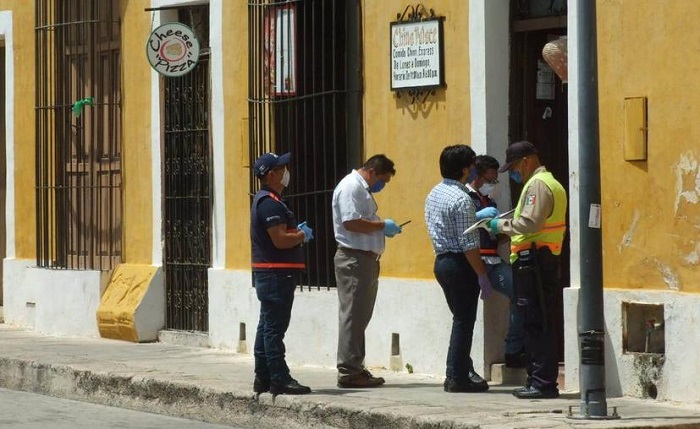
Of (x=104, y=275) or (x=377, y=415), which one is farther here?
(x=104, y=275)

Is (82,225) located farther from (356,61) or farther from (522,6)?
(522,6)

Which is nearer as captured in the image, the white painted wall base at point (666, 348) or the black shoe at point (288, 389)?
the white painted wall base at point (666, 348)

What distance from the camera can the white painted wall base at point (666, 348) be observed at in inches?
406

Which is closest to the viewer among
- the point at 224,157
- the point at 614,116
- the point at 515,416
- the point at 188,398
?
the point at 515,416

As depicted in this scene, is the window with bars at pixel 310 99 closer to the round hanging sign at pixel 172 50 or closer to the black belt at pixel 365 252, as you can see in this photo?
the round hanging sign at pixel 172 50

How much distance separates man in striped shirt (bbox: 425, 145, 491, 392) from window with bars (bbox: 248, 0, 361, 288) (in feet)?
7.27

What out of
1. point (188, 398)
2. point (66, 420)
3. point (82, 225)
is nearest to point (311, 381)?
point (188, 398)

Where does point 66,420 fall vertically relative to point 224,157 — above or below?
below

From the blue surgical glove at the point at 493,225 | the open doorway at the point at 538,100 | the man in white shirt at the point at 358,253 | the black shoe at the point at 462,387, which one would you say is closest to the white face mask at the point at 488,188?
the open doorway at the point at 538,100

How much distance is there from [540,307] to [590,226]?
1.27 meters

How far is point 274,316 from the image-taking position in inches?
430

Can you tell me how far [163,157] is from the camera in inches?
622

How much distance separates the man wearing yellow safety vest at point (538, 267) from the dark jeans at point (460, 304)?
0.51m

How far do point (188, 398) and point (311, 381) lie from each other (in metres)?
0.98
